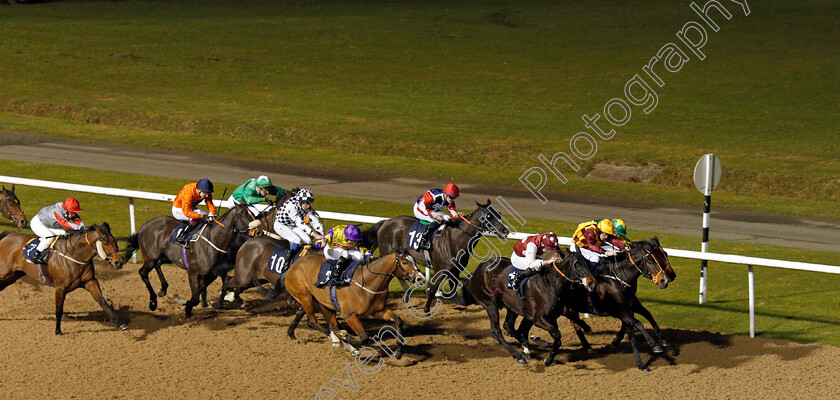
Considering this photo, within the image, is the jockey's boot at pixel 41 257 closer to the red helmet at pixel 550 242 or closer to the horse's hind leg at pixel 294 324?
the horse's hind leg at pixel 294 324

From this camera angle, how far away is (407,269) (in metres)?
9.44

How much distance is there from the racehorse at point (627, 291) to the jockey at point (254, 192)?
4.68 m

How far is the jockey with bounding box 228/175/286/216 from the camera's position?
12613 millimetres

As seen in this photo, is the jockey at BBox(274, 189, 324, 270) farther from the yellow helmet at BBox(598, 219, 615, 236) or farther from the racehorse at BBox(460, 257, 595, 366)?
the yellow helmet at BBox(598, 219, 615, 236)

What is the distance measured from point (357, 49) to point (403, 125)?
11097mm

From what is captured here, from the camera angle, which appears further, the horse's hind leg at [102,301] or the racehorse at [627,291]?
the horse's hind leg at [102,301]

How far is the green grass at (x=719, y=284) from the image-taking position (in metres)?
11.1

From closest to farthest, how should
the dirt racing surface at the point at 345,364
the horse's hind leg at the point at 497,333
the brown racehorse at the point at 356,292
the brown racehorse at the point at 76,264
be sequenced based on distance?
the dirt racing surface at the point at 345,364, the brown racehorse at the point at 356,292, the horse's hind leg at the point at 497,333, the brown racehorse at the point at 76,264

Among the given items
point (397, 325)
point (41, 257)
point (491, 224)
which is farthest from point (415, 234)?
point (41, 257)

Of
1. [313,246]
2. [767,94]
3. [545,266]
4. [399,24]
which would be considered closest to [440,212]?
[313,246]

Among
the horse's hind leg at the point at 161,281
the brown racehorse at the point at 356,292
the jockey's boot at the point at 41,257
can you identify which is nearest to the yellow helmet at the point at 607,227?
the brown racehorse at the point at 356,292

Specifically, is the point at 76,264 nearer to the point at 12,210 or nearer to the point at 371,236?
the point at 371,236

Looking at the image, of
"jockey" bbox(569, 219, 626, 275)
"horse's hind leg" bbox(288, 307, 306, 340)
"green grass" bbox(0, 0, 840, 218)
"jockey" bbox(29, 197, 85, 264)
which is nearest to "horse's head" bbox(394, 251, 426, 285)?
"horse's hind leg" bbox(288, 307, 306, 340)

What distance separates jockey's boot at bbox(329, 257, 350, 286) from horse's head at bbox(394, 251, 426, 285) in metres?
0.73
